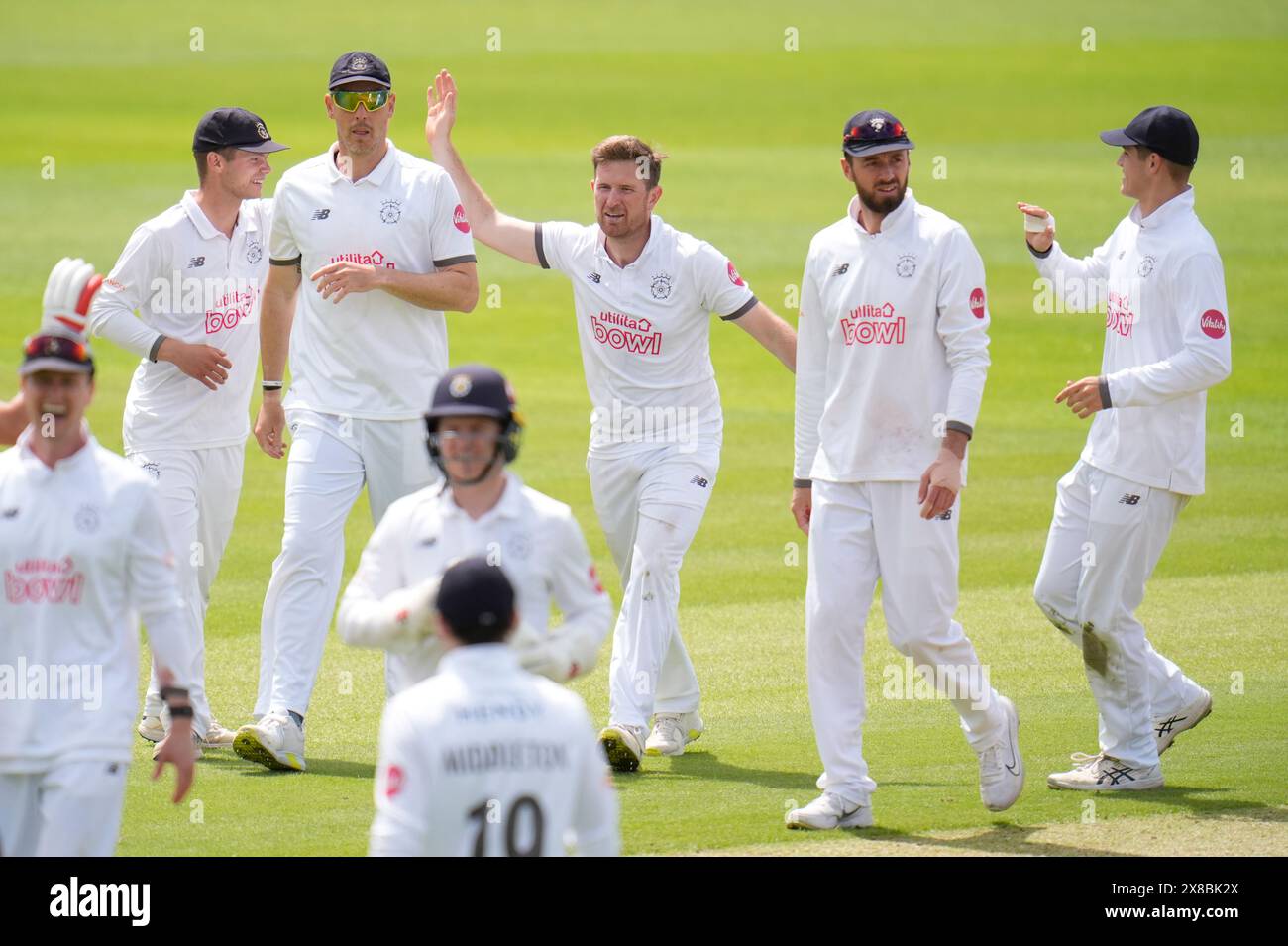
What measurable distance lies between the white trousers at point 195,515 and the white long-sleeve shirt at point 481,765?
198 inches

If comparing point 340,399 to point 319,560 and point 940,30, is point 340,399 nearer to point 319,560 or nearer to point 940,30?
point 319,560

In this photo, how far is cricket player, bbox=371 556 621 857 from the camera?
4.74m

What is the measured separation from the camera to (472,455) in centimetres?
579

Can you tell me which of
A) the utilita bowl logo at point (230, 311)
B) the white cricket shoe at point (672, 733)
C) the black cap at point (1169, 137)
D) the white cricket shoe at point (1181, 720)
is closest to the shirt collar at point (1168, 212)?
the black cap at point (1169, 137)

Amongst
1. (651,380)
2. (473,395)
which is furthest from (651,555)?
(473,395)

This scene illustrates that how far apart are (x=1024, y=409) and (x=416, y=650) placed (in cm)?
1700

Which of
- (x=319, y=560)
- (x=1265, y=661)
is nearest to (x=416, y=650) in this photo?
(x=319, y=560)

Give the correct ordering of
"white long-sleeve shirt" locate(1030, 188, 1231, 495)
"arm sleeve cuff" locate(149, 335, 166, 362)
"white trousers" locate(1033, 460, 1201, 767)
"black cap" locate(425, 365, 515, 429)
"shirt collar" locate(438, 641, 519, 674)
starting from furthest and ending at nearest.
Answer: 1. "arm sleeve cuff" locate(149, 335, 166, 362)
2. "white trousers" locate(1033, 460, 1201, 767)
3. "white long-sleeve shirt" locate(1030, 188, 1231, 495)
4. "black cap" locate(425, 365, 515, 429)
5. "shirt collar" locate(438, 641, 519, 674)

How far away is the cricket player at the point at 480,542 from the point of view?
571 centimetres

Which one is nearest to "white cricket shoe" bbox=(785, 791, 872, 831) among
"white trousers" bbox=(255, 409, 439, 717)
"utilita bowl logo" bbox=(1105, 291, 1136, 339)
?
"white trousers" bbox=(255, 409, 439, 717)

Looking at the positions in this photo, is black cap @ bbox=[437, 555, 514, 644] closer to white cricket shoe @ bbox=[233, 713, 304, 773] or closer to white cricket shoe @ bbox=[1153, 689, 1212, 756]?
white cricket shoe @ bbox=[233, 713, 304, 773]

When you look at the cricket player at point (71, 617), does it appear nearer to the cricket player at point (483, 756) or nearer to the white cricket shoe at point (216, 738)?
the cricket player at point (483, 756)

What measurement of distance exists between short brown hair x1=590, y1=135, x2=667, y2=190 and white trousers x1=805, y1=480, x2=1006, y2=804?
2.21 m

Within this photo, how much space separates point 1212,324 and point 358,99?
4.26 m
